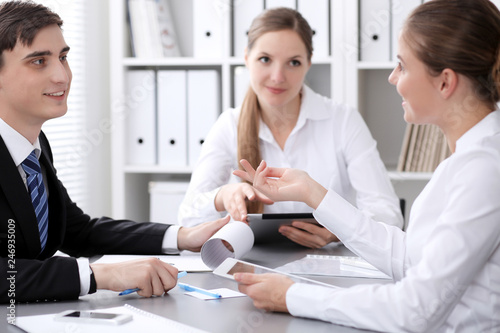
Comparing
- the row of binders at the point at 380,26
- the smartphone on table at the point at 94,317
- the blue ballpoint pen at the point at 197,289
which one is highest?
the row of binders at the point at 380,26

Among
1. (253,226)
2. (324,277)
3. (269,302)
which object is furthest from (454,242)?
(253,226)

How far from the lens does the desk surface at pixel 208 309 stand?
3.74 feet

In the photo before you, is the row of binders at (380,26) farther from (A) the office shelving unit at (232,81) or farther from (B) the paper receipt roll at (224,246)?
(B) the paper receipt roll at (224,246)

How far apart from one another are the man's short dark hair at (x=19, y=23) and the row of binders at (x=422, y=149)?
1815 mm

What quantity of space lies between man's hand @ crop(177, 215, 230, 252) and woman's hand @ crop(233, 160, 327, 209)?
26cm

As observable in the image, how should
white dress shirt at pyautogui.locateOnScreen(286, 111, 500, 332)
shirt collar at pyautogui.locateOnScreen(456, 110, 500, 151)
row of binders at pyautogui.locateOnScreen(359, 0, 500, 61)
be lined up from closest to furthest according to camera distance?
white dress shirt at pyautogui.locateOnScreen(286, 111, 500, 332) → shirt collar at pyautogui.locateOnScreen(456, 110, 500, 151) → row of binders at pyautogui.locateOnScreen(359, 0, 500, 61)

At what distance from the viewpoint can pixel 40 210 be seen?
1.55 meters

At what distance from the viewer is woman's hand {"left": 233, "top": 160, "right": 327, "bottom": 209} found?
1445mm

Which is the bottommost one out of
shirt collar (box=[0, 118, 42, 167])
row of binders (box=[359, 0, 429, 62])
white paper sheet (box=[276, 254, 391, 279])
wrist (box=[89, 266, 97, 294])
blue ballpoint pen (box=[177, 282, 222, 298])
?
white paper sheet (box=[276, 254, 391, 279])

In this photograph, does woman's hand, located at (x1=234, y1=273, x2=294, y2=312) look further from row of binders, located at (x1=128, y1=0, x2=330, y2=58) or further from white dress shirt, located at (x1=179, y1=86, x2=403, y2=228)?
row of binders, located at (x1=128, y1=0, x2=330, y2=58)

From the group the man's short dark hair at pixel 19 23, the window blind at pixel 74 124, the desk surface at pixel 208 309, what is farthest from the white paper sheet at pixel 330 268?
the window blind at pixel 74 124

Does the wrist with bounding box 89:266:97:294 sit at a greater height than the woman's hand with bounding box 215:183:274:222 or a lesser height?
lesser

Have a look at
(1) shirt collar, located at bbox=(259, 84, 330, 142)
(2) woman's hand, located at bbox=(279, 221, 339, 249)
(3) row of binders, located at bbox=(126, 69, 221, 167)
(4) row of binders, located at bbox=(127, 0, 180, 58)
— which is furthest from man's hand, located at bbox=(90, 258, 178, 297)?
(4) row of binders, located at bbox=(127, 0, 180, 58)

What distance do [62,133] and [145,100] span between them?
1.36 ft
